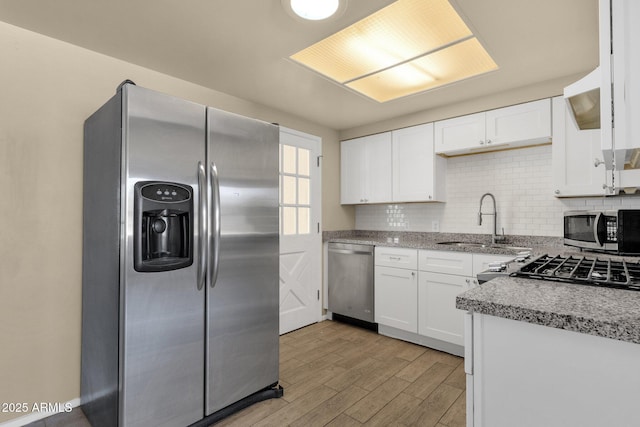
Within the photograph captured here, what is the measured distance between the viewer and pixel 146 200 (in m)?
1.63

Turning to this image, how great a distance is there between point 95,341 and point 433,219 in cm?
326

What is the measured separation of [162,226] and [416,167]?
268 centimetres

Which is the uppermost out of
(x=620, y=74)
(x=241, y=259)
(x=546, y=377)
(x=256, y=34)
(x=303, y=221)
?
(x=256, y=34)

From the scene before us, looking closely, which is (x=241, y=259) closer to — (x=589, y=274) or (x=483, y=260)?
(x=589, y=274)

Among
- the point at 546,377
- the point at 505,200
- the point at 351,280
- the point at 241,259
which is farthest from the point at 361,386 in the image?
the point at 505,200

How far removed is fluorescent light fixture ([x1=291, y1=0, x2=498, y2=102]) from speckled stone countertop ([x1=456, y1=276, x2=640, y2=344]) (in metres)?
1.61

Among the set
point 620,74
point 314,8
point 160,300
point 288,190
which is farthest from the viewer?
point 288,190

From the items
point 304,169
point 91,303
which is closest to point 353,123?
point 304,169

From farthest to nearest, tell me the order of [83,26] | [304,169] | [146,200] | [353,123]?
[353,123] → [304,169] → [83,26] → [146,200]

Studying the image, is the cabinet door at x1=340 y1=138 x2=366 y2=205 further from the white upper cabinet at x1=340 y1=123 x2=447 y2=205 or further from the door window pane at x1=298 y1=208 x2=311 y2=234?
the door window pane at x1=298 y1=208 x2=311 y2=234

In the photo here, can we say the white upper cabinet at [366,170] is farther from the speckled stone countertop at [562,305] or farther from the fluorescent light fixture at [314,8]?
the speckled stone countertop at [562,305]

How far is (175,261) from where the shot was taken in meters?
1.74

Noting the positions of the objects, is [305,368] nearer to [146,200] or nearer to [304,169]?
[146,200]

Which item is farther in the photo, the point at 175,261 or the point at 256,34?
the point at 256,34
